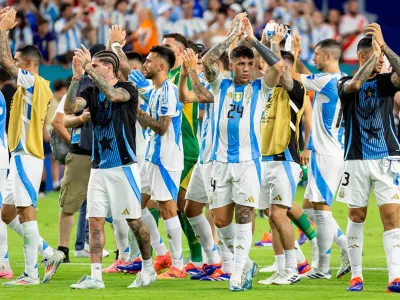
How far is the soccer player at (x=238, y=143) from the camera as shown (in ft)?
37.5

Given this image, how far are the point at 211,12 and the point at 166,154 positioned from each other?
16160 mm

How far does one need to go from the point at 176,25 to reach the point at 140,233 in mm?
16018

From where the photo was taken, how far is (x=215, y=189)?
11.6 metres

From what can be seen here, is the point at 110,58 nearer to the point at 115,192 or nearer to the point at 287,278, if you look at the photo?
the point at 115,192

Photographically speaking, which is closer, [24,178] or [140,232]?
[140,232]

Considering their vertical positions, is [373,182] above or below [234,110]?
below

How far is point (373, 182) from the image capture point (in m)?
11.5

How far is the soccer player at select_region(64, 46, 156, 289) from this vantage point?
1155cm

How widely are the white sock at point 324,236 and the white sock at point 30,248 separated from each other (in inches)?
130

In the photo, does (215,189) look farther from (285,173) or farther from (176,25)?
(176,25)

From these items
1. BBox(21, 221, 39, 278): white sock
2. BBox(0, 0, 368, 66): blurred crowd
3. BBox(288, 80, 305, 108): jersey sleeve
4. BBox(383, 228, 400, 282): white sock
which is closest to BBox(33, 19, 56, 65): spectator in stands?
BBox(0, 0, 368, 66): blurred crowd

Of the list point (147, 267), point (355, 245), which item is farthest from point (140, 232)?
point (355, 245)

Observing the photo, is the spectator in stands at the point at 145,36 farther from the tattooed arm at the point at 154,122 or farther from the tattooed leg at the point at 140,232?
the tattooed leg at the point at 140,232

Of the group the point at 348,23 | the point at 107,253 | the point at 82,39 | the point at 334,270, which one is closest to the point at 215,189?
the point at 334,270
